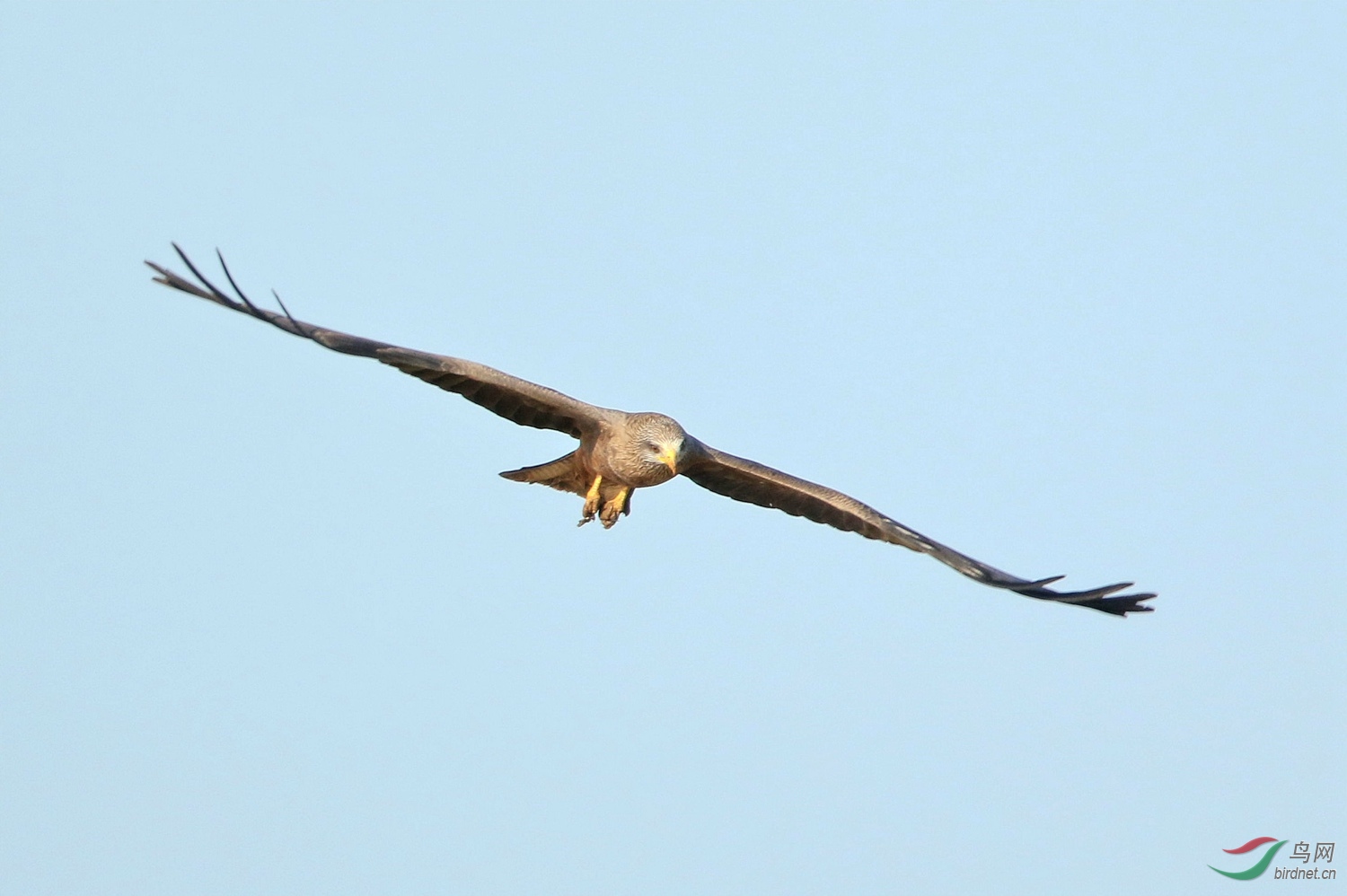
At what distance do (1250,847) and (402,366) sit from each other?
9.94 m

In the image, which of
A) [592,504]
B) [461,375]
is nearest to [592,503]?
[592,504]

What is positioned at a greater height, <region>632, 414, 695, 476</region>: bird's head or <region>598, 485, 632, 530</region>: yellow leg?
<region>632, 414, 695, 476</region>: bird's head

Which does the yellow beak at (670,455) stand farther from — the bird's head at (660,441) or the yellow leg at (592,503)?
the yellow leg at (592,503)

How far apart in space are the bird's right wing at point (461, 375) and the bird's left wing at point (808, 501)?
96 cm

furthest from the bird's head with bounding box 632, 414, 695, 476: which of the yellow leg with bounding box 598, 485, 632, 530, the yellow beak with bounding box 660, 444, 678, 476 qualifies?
the yellow leg with bounding box 598, 485, 632, 530

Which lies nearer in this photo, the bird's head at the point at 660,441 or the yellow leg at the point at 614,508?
the bird's head at the point at 660,441

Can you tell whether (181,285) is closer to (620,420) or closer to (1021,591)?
(620,420)

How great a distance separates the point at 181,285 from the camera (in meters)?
13.1

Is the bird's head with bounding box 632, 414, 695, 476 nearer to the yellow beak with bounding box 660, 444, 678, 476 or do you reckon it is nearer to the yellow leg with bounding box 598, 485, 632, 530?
the yellow beak with bounding box 660, 444, 678, 476

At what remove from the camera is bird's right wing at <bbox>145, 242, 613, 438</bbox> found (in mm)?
13055

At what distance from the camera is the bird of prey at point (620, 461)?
1327 centimetres

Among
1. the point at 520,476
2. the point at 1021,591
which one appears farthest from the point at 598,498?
the point at 1021,591

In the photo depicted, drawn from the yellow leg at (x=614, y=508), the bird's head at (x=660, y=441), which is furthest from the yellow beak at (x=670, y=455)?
the yellow leg at (x=614, y=508)

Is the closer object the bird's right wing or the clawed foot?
the bird's right wing
